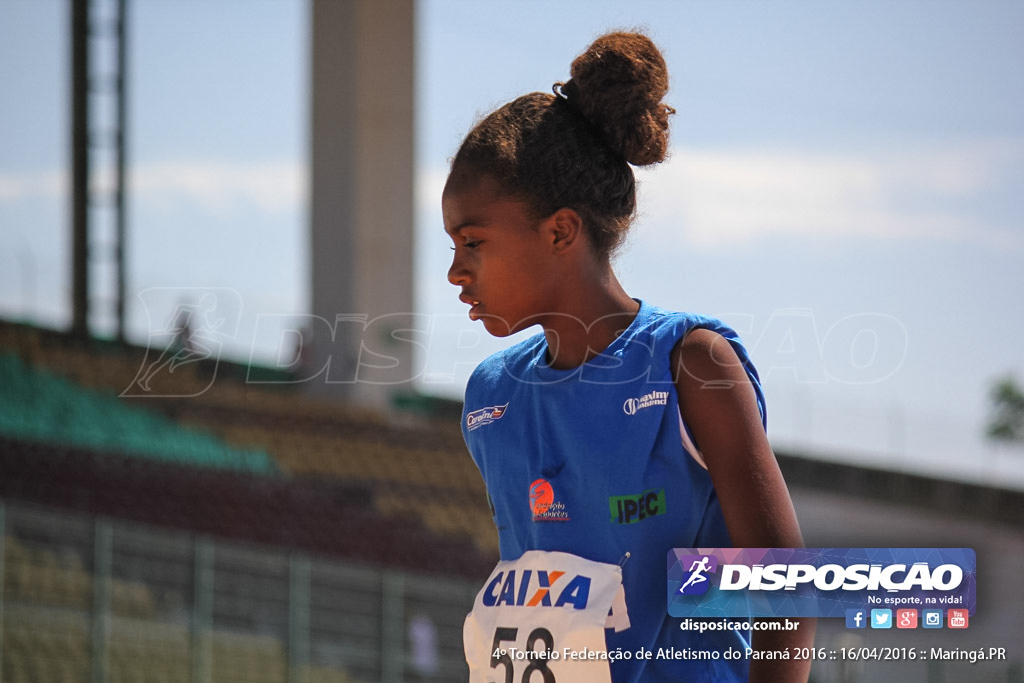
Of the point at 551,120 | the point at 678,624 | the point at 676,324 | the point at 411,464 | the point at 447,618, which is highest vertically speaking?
the point at 551,120

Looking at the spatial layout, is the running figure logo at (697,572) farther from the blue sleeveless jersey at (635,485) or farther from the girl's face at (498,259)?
the girl's face at (498,259)

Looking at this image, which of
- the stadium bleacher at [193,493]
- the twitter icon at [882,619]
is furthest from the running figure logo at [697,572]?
the stadium bleacher at [193,493]

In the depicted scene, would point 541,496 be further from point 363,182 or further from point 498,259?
point 363,182

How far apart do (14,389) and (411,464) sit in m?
3.73

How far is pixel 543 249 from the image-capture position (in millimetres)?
1310

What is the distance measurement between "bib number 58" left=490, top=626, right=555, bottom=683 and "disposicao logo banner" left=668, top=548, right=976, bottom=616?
0.15 meters

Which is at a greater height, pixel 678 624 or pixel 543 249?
pixel 543 249

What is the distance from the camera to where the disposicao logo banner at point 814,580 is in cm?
117

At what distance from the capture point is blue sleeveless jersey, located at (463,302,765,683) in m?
1.20

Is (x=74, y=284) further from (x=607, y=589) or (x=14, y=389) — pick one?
(x=607, y=589)

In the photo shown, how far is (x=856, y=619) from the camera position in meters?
1.41

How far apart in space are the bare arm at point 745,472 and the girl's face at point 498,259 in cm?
25

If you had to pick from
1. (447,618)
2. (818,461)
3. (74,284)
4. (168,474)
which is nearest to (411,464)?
(168,474)

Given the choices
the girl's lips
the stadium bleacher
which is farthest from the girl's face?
the stadium bleacher
